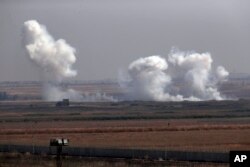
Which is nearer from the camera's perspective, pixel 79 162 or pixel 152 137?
pixel 79 162

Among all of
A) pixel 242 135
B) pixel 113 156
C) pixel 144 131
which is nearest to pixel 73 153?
pixel 113 156

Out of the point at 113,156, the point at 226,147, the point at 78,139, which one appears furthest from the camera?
the point at 78,139

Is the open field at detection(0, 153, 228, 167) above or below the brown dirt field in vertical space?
below

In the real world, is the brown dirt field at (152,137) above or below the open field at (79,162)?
above

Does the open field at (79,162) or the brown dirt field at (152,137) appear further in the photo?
the brown dirt field at (152,137)

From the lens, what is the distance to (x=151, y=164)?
6750 centimetres

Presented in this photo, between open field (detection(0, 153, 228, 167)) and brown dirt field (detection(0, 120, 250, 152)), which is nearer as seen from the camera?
open field (detection(0, 153, 228, 167))

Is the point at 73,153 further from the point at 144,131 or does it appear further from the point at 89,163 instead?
the point at 144,131

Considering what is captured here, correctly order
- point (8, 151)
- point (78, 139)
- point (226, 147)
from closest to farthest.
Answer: point (8, 151) → point (226, 147) → point (78, 139)

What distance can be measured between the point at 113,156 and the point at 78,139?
1358 inches

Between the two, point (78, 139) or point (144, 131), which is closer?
point (78, 139)

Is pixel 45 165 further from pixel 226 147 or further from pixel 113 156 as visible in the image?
pixel 226 147

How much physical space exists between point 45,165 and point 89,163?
4011mm

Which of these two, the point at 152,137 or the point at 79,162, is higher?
the point at 152,137
